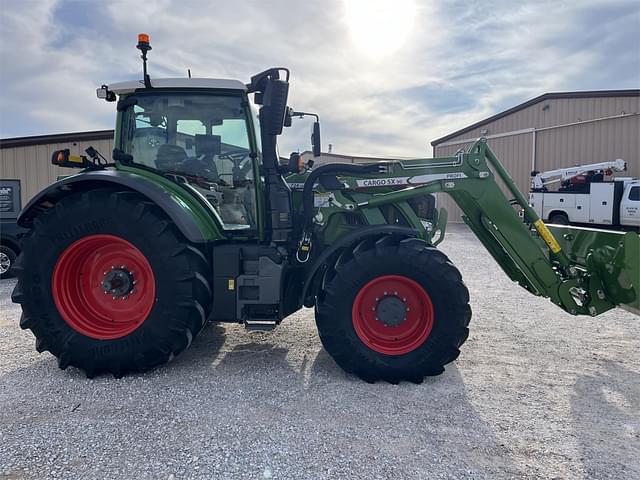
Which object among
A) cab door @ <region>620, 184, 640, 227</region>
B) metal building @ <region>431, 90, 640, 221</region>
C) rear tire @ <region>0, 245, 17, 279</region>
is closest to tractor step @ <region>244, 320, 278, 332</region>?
rear tire @ <region>0, 245, 17, 279</region>

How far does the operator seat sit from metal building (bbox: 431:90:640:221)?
13.7m

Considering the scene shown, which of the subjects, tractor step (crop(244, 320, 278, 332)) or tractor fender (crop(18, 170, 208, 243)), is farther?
tractor step (crop(244, 320, 278, 332))

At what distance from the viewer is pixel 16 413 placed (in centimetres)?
298

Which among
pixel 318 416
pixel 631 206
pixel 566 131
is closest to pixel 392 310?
pixel 318 416

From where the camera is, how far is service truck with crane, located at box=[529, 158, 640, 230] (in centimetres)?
1491

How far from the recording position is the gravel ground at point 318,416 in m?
2.38

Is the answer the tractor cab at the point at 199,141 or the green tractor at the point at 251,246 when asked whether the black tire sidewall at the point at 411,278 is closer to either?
the green tractor at the point at 251,246

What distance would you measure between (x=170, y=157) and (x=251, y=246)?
44.8 inches

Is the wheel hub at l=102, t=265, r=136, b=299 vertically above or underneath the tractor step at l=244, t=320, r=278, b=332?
above

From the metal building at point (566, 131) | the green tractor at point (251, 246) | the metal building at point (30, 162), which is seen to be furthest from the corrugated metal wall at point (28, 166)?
the metal building at point (566, 131)

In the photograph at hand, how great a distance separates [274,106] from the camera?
3520 millimetres

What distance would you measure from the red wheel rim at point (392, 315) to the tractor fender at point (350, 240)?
0.37 metres

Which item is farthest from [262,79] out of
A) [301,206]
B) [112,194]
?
[112,194]

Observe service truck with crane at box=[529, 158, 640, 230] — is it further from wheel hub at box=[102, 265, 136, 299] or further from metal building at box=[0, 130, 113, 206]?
metal building at box=[0, 130, 113, 206]
